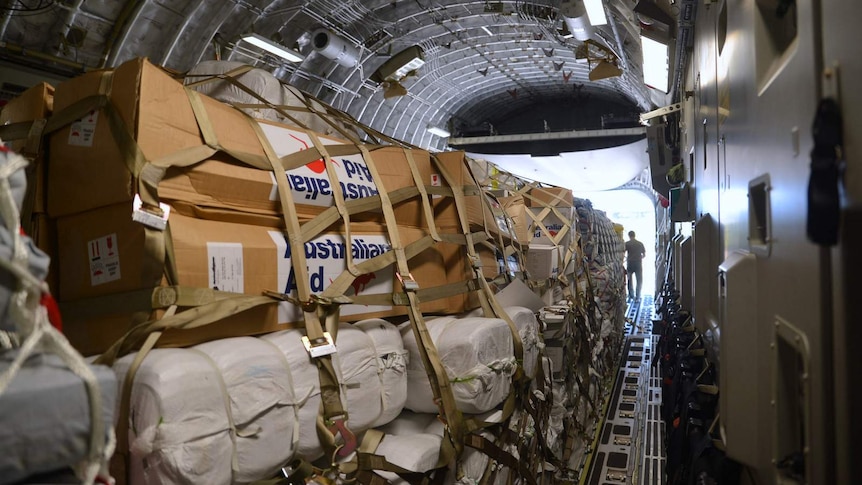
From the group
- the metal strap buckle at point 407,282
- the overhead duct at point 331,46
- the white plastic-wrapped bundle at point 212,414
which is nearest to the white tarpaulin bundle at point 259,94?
the metal strap buckle at point 407,282

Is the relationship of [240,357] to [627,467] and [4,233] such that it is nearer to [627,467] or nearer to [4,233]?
[4,233]

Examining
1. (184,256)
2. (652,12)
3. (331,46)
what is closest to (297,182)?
(184,256)

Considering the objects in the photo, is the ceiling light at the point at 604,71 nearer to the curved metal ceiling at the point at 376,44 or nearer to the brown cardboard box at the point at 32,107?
the curved metal ceiling at the point at 376,44

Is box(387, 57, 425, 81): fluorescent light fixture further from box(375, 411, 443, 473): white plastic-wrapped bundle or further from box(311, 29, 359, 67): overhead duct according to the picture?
box(375, 411, 443, 473): white plastic-wrapped bundle

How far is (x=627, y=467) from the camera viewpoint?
5566 mm

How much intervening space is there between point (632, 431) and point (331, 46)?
7.47 metres

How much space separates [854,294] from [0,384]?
A: 4.53ft

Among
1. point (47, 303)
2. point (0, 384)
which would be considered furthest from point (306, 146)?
point (0, 384)

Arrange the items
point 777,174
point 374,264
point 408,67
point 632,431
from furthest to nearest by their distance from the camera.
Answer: point 408,67, point 632,431, point 374,264, point 777,174

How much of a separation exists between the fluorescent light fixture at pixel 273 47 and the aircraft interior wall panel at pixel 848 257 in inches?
339

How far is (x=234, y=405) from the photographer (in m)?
1.82

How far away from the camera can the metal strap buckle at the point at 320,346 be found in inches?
84.9

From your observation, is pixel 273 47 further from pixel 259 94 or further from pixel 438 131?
pixel 438 131

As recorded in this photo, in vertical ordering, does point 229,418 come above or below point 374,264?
below
